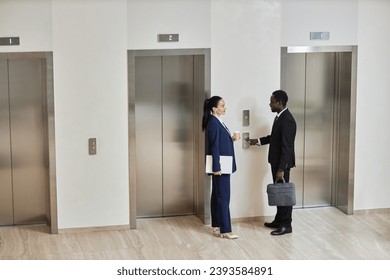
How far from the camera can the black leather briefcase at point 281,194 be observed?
29.8ft

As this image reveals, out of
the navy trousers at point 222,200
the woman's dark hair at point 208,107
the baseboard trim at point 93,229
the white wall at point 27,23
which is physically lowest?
the baseboard trim at point 93,229

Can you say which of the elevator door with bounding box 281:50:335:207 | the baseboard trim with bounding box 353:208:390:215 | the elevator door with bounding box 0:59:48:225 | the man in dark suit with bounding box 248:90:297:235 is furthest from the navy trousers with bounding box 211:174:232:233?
the elevator door with bounding box 0:59:48:225

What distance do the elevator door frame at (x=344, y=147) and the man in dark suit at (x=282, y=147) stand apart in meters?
0.95

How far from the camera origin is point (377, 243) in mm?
8953

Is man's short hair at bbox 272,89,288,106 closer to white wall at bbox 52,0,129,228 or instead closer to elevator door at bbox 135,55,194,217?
elevator door at bbox 135,55,194,217

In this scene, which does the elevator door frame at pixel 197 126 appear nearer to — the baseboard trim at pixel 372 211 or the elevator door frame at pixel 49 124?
the elevator door frame at pixel 49 124

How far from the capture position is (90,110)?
361 inches

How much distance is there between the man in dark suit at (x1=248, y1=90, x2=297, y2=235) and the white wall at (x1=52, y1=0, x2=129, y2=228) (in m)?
1.97

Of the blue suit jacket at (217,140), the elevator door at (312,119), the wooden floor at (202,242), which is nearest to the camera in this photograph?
the wooden floor at (202,242)

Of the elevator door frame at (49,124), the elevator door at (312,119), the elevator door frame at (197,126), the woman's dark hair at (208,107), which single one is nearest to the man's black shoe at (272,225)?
the elevator door frame at (197,126)

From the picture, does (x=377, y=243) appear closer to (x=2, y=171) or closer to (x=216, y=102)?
(x=216, y=102)

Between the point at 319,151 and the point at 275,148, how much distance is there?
1.44 meters

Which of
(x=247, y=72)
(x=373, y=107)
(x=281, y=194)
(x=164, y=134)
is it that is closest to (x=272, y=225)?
(x=281, y=194)

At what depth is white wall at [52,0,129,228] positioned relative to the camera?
29.5ft
